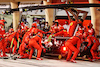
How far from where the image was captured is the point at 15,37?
928 centimetres

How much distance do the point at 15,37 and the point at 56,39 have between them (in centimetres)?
236

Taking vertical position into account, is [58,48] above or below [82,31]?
below

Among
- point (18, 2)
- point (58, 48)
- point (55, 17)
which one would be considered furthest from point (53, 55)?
point (18, 2)

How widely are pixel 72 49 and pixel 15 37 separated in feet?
11.5

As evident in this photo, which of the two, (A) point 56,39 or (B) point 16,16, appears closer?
(A) point 56,39

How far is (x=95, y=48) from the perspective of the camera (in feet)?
24.2

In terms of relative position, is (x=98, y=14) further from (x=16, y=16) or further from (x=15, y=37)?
(x=16, y=16)

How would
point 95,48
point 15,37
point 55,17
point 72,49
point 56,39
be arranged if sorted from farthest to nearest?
point 55,17 → point 15,37 → point 56,39 → point 95,48 → point 72,49

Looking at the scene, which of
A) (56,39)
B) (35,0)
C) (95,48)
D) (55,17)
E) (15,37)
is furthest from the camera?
(35,0)

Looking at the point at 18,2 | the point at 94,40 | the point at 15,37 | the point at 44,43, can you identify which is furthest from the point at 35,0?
the point at 94,40

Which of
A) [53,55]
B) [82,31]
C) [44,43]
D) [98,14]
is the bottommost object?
[53,55]

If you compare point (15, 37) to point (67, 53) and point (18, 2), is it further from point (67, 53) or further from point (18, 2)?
point (18, 2)

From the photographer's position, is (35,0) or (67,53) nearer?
(67,53)

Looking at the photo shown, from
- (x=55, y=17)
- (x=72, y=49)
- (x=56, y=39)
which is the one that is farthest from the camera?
(x=55, y=17)
